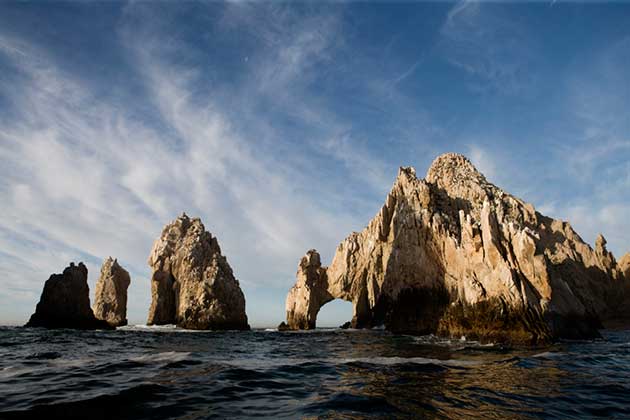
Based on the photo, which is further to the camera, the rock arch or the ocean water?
the rock arch

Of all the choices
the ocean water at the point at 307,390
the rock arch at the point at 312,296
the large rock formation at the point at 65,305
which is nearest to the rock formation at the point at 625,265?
the rock arch at the point at 312,296

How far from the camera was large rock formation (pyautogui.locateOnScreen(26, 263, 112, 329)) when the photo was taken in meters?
55.6

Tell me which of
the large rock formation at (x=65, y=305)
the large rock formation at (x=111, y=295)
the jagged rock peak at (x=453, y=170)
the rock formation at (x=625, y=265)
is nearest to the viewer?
the large rock formation at (x=65, y=305)

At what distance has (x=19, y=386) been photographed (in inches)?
358

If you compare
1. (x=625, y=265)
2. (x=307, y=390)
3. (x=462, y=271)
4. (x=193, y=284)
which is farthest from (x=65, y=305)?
(x=625, y=265)

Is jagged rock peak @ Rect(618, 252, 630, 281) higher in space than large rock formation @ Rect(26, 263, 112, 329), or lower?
higher

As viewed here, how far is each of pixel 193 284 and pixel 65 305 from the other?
1939cm

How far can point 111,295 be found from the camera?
74.9 m

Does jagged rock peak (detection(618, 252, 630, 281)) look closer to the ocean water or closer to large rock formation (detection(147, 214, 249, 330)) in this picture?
large rock formation (detection(147, 214, 249, 330))

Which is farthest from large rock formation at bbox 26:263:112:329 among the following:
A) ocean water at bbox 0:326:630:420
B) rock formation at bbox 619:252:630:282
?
rock formation at bbox 619:252:630:282

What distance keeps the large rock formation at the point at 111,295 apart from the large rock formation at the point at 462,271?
36.2m

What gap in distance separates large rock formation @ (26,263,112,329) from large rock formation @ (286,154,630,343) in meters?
34.8

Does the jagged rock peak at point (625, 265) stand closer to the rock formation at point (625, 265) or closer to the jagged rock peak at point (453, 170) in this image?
the rock formation at point (625, 265)

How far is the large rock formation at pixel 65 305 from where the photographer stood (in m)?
55.6
